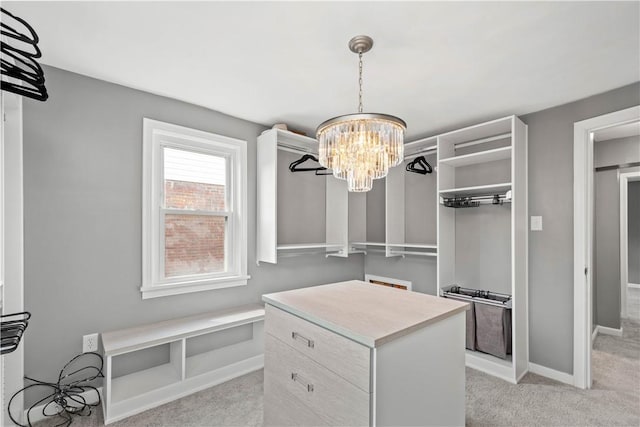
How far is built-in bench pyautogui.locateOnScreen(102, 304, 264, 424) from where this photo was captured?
2.17 m

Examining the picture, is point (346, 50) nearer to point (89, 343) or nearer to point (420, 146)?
point (420, 146)

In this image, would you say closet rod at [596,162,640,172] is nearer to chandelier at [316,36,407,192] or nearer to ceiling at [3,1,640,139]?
ceiling at [3,1,640,139]

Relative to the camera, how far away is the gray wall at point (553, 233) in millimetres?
2703

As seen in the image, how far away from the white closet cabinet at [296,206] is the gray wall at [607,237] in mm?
2906

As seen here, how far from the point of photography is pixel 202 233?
2982 millimetres

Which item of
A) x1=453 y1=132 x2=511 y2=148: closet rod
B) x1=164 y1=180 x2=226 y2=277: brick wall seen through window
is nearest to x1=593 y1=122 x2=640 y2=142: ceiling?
x1=453 y1=132 x2=511 y2=148: closet rod

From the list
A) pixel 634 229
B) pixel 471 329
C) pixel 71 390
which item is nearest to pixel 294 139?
pixel 471 329

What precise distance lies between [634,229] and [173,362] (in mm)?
6960

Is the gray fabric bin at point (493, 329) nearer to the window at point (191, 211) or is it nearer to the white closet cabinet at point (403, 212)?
the white closet cabinet at point (403, 212)

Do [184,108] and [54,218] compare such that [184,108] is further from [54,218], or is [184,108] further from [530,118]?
[530,118]

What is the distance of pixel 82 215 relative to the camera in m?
2.30

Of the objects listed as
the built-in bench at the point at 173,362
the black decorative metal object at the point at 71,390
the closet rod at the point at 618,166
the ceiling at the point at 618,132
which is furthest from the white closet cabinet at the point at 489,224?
the black decorative metal object at the point at 71,390

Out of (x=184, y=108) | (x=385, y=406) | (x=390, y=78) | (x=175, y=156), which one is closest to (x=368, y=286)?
(x=385, y=406)

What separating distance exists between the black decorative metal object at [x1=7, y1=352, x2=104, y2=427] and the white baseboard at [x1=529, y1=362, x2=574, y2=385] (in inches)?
143
